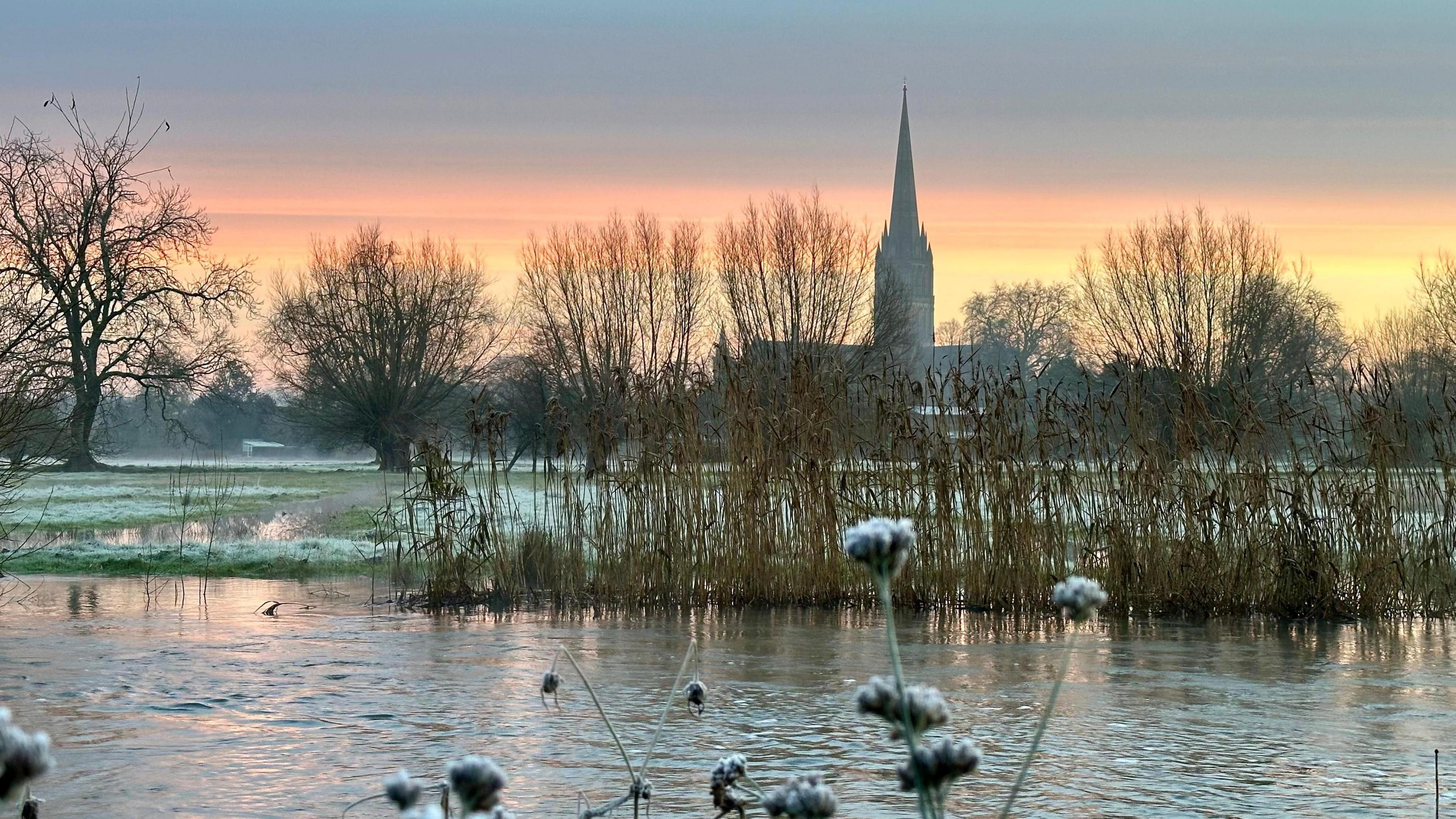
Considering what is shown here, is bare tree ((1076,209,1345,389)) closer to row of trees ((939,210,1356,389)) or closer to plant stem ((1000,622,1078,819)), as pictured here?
row of trees ((939,210,1356,389))

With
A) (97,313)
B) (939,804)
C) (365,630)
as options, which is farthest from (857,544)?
(97,313)

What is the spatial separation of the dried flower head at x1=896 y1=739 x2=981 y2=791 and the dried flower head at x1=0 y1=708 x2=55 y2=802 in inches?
34.1

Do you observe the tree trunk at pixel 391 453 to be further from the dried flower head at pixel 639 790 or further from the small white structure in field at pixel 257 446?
the dried flower head at pixel 639 790

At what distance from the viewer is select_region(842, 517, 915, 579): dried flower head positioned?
1527 mm

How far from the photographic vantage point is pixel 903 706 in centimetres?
156

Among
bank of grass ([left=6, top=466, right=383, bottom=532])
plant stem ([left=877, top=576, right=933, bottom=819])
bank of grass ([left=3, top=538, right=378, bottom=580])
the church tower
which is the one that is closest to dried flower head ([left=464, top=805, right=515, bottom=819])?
plant stem ([left=877, top=576, right=933, bottom=819])

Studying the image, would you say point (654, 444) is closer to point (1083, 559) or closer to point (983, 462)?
point (983, 462)

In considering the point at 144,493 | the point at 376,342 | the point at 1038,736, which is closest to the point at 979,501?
the point at 1038,736

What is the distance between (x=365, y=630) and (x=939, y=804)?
26.8 ft

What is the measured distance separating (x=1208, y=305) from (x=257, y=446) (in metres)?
63.8

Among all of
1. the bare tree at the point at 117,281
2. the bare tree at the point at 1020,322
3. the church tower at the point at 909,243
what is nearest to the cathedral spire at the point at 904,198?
the church tower at the point at 909,243

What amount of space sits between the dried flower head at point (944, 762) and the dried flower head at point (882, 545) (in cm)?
20

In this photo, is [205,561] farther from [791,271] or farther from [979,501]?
[791,271]

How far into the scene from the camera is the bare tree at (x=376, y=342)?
3891cm
